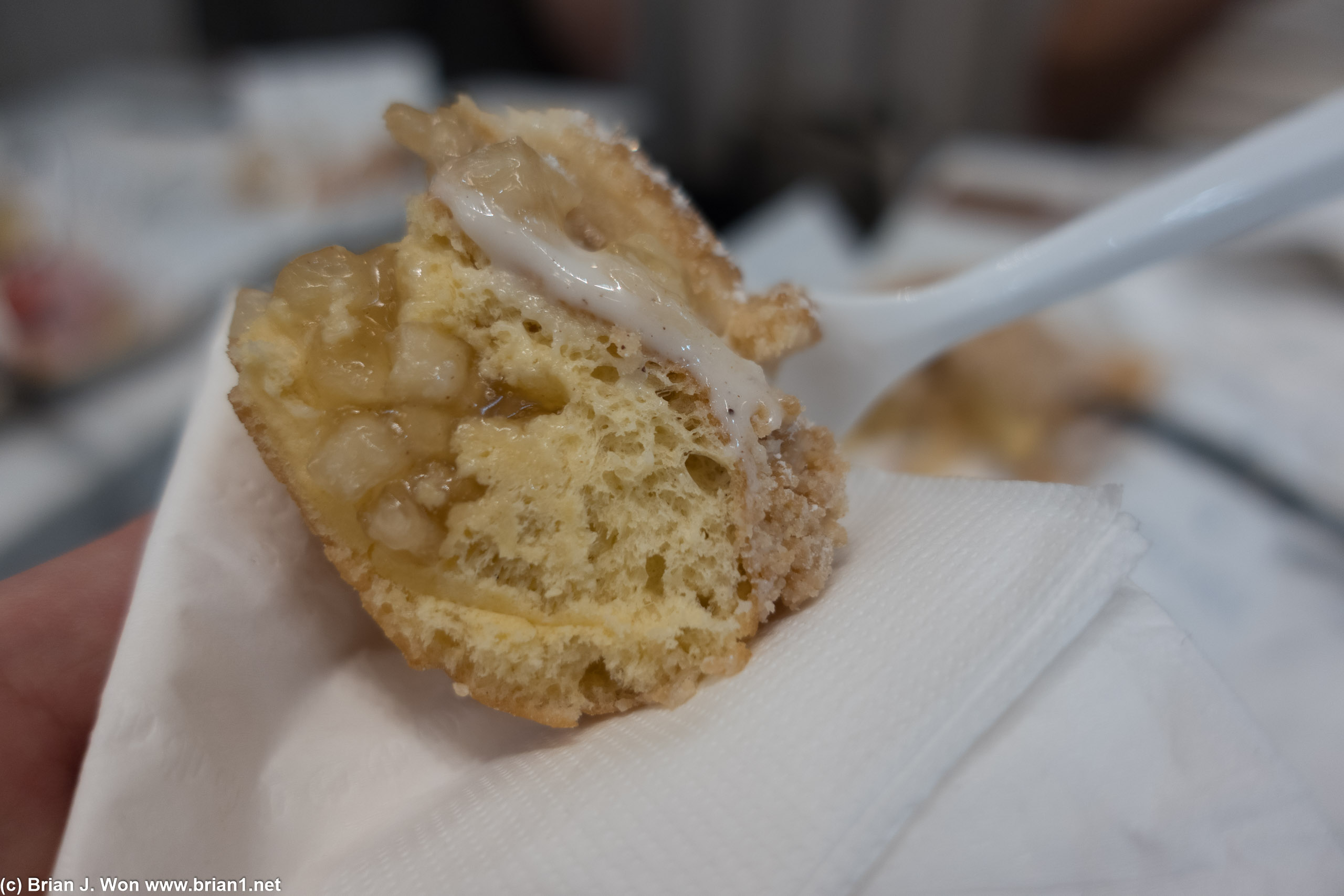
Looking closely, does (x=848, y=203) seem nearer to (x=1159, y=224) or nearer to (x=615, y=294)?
(x=1159, y=224)

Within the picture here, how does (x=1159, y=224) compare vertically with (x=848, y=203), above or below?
above

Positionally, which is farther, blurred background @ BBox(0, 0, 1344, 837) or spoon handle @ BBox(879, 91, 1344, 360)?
blurred background @ BBox(0, 0, 1344, 837)

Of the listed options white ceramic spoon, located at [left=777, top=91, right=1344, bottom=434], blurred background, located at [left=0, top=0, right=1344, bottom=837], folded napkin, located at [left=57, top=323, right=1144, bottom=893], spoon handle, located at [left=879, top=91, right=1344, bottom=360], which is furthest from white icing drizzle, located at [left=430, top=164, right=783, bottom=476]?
blurred background, located at [left=0, top=0, right=1344, bottom=837]

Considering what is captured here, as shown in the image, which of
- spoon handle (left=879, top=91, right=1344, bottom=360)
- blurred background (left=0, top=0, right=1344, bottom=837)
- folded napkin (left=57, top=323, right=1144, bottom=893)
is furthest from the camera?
blurred background (left=0, top=0, right=1344, bottom=837)

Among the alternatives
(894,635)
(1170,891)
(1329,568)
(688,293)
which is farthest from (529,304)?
(1329,568)

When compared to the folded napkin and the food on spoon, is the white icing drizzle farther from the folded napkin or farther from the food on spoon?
the folded napkin

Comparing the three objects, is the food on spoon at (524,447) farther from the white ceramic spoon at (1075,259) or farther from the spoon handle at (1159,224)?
the spoon handle at (1159,224)

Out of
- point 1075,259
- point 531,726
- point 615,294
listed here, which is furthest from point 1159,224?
point 531,726
